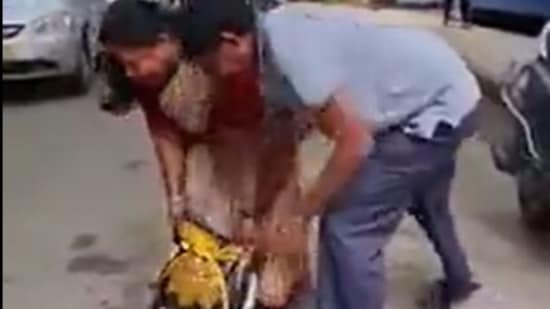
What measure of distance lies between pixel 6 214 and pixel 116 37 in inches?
108

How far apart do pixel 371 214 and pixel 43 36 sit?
17.0 ft

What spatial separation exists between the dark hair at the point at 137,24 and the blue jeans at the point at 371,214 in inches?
25.5

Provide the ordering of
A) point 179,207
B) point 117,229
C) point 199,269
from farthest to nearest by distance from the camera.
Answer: point 117,229 → point 179,207 → point 199,269

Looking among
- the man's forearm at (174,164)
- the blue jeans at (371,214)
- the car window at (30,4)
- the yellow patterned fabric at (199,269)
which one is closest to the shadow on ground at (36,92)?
the car window at (30,4)

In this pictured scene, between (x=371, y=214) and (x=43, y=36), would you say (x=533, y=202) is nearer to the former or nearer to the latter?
(x=371, y=214)

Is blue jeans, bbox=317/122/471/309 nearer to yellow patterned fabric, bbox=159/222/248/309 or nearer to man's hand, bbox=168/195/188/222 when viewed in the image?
yellow patterned fabric, bbox=159/222/248/309

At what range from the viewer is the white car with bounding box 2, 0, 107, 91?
8.88 m

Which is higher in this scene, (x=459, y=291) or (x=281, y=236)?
(x=281, y=236)

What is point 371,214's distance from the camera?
4.11m

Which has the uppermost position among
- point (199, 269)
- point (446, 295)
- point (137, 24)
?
point (137, 24)

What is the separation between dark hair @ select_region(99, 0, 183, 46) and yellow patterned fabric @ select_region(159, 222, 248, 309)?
75 centimetres

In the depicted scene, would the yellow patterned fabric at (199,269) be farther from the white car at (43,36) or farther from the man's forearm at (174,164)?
the white car at (43,36)

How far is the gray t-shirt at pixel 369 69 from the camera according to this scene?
3.71 meters

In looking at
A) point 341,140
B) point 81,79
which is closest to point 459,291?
point 341,140
